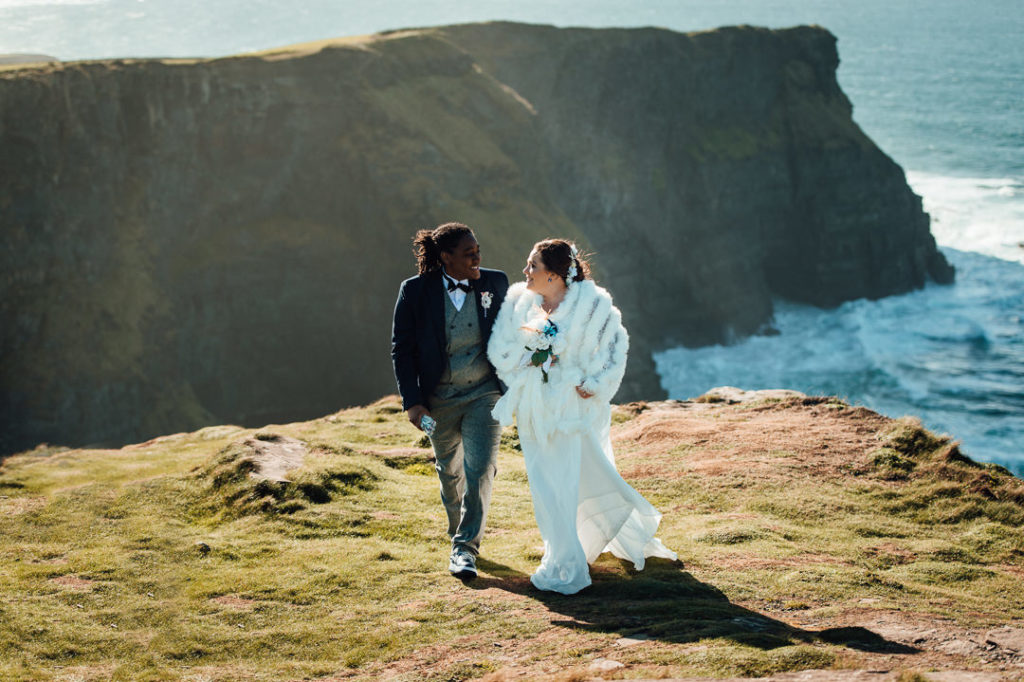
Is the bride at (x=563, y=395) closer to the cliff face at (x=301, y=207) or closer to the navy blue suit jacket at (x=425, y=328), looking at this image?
the navy blue suit jacket at (x=425, y=328)

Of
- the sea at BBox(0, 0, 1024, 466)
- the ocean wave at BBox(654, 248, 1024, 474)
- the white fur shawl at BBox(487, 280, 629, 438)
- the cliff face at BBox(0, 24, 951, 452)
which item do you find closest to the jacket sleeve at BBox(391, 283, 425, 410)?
the white fur shawl at BBox(487, 280, 629, 438)

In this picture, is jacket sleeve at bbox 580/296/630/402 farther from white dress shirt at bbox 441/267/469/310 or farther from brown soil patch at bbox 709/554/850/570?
brown soil patch at bbox 709/554/850/570

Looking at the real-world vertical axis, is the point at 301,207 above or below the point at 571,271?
above

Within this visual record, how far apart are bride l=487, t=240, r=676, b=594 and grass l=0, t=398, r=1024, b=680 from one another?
549 mm

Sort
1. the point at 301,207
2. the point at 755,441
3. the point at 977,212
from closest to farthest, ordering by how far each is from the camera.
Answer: the point at 755,441, the point at 301,207, the point at 977,212

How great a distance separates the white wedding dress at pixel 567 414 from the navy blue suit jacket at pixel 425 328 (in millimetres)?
324

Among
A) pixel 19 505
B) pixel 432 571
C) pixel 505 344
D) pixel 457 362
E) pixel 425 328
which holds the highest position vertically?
pixel 425 328

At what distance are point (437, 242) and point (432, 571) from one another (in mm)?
3326

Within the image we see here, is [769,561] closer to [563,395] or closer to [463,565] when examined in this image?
[563,395]

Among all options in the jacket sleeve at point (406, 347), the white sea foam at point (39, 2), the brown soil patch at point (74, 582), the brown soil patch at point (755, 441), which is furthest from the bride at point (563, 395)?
the white sea foam at point (39, 2)

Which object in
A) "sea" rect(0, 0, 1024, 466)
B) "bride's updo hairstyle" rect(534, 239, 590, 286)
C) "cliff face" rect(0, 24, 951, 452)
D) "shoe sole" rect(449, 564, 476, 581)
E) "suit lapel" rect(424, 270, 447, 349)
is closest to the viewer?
"bride's updo hairstyle" rect(534, 239, 590, 286)

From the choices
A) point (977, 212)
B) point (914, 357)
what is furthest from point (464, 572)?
point (977, 212)

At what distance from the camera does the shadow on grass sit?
744 cm

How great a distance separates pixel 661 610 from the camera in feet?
26.8
